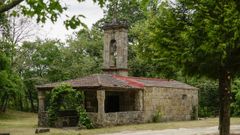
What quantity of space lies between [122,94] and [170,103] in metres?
4.14

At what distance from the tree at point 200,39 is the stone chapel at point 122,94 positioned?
33.7ft

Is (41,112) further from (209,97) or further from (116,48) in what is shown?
(209,97)

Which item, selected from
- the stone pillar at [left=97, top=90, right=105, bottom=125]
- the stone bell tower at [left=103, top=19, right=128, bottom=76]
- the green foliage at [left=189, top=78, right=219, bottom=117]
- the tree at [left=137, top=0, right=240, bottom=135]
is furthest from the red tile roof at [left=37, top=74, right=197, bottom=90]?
the green foliage at [left=189, top=78, right=219, bottom=117]

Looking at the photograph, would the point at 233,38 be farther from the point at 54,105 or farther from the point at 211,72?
the point at 54,105

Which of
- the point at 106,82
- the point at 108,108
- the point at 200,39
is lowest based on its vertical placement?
the point at 108,108

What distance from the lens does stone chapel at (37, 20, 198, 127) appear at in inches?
1125

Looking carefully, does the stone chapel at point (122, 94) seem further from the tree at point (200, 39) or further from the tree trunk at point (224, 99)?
the tree trunk at point (224, 99)

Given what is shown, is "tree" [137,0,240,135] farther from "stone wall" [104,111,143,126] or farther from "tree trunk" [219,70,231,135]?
"stone wall" [104,111,143,126]

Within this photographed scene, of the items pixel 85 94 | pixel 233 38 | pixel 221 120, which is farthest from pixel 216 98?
pixel 233 38

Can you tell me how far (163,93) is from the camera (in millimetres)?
33406

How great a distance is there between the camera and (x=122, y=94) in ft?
106

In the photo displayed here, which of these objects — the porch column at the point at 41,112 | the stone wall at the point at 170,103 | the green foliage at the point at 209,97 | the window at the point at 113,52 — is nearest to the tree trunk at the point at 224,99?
the stone wall at the point at 170,103

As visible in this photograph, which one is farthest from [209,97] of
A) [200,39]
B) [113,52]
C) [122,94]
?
[200,39]

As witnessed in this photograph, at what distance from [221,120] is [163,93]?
15.9m
